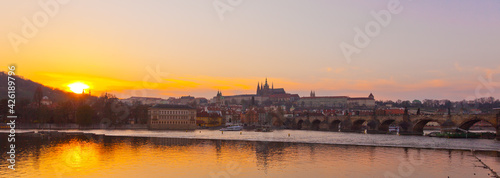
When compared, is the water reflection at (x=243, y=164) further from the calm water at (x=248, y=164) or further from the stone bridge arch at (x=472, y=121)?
the stone bridge arch at (x=472, y=121)

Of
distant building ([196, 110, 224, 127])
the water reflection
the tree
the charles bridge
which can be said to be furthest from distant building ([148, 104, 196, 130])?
the water reflection

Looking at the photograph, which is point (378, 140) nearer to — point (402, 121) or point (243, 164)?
point (402, 121)

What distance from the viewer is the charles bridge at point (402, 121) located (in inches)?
2775

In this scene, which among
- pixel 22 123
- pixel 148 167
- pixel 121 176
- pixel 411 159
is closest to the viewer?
pixel 121 176

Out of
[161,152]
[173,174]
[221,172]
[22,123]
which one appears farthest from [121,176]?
[22,123]

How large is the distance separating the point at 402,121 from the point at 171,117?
213ft

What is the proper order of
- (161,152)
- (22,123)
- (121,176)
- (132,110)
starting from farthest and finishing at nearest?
(132,110) → (22,123) → (161,152) → (121,176)

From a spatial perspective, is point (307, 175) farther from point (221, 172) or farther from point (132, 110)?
point (132, 110)

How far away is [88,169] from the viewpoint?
100 feet

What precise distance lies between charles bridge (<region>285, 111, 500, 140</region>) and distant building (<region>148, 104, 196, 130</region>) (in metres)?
35.8

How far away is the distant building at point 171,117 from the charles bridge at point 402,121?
117 feet

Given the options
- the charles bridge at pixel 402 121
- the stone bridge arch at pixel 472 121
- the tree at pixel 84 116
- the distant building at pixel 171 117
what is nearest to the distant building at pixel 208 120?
the distant building at pixel 171 117

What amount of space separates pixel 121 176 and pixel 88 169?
4337 mm

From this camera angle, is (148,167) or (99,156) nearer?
(148,167)
